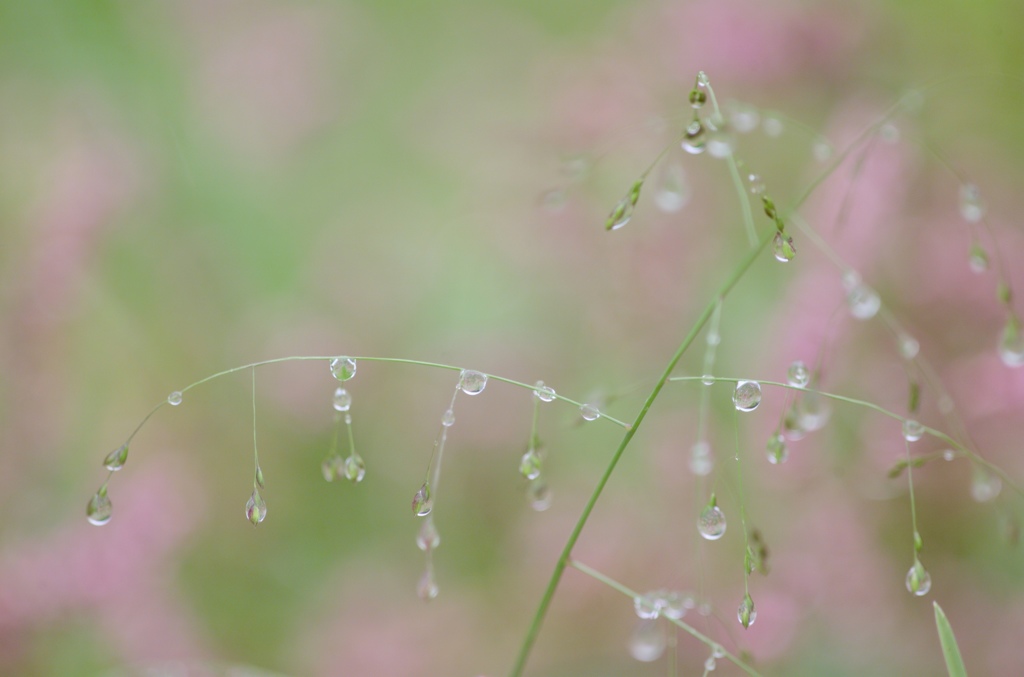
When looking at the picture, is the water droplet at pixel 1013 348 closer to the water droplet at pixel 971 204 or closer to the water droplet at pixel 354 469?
the water droplet at pixel 971 204

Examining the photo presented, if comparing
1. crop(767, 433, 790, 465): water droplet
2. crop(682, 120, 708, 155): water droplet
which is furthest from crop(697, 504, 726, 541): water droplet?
crop(682, 120, 708, 155): water droplet

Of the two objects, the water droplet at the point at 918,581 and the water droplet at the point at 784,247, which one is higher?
the water droplet at the point at 784,247

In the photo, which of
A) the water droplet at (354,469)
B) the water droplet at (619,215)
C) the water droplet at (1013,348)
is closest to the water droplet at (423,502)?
the water droplet at (354,469)

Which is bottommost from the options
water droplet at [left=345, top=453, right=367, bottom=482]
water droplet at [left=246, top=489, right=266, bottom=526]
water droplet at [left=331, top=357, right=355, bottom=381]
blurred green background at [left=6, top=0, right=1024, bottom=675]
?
blurred green background at [left=6, top=0, right=1024, bottom=675]

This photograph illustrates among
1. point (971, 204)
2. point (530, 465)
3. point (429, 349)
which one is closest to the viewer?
point (530, 465)

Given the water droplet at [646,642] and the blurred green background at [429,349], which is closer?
the water droplet at [646,642]

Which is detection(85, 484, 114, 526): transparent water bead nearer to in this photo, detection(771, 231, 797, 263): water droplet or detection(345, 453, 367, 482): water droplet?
detection(345, 453, 367, 482): water droplet

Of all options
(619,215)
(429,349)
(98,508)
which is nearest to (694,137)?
(619,215)

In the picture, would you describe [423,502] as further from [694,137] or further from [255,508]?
[694,137]

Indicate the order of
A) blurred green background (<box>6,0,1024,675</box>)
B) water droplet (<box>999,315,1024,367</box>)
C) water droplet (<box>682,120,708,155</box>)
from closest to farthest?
water droplet (<box>682,120,708,155</box>)
water droplet (<box>999,315,1024,367</box>)
blurred green background (<box>6,0,1024,675</box>)

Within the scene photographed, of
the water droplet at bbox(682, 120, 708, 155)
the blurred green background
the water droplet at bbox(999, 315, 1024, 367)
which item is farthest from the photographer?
the blurred green background
